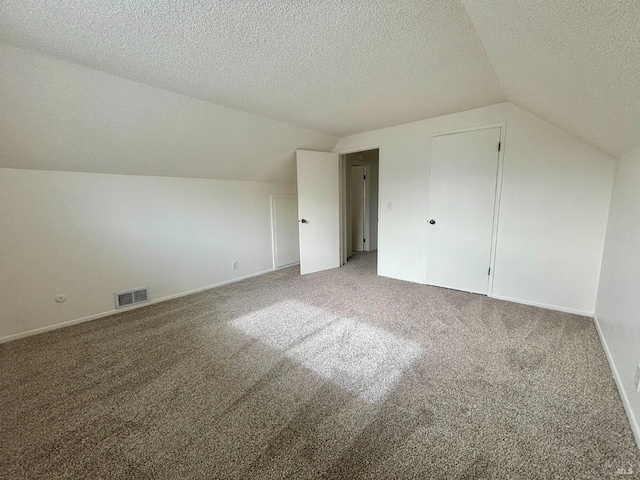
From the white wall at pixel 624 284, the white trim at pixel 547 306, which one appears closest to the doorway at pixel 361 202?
the white trim at pixel 547 306

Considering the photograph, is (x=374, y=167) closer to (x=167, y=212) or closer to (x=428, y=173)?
(x=428, y=173)

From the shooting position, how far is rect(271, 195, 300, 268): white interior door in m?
4.26

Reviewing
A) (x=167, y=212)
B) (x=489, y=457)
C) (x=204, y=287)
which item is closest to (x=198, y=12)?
(x=167, y=212)

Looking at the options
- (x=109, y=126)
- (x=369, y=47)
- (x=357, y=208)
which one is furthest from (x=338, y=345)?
(x=357, y=208)

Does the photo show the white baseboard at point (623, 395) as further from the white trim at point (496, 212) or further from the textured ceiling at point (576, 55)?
the textured ceiling at point (576, 55)

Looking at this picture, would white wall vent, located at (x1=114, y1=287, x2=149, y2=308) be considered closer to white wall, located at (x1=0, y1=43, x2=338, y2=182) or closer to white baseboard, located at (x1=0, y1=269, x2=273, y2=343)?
white baseboard, located at (x1=0, y1=269, x2=273, y2=343)

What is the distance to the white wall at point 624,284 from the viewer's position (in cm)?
138

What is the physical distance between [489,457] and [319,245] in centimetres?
320

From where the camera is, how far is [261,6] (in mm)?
1250

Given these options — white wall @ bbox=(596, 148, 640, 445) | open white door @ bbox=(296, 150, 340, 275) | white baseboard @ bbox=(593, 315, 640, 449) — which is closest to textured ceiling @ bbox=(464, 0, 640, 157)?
white wall @ bbox=(596, 148, 640, 445)

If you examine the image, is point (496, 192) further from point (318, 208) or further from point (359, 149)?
point (318, 208)

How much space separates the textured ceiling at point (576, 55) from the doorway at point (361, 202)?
3.64 metres

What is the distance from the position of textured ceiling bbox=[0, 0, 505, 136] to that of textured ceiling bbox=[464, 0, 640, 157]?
195 mm

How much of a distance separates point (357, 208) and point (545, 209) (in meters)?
3.52
